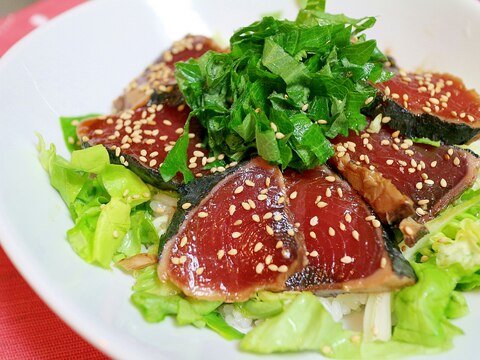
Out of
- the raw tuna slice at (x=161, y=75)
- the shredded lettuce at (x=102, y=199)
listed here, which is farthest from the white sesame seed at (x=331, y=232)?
the raw tuna slice at (x=161, y=75)

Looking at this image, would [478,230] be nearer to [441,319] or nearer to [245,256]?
[441,319]

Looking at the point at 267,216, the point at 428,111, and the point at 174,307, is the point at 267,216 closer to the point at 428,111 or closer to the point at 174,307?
the point at 174,307

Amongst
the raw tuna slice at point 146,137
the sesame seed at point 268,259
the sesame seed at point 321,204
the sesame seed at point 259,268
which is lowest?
the sesame seed at point 259,268

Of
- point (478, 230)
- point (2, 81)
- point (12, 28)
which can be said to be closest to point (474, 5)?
point (478, 230)

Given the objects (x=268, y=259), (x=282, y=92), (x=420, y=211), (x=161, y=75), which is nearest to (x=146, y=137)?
(x=161, y=75)

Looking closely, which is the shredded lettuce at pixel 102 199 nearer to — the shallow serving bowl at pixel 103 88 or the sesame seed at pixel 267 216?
the shallow serving bowl at pixel 103 88

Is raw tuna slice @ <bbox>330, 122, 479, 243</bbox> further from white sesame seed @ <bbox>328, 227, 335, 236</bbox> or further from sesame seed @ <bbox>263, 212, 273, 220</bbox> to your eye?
sesame seed @ <bbox>263, 212, 273, 220</bbox>
